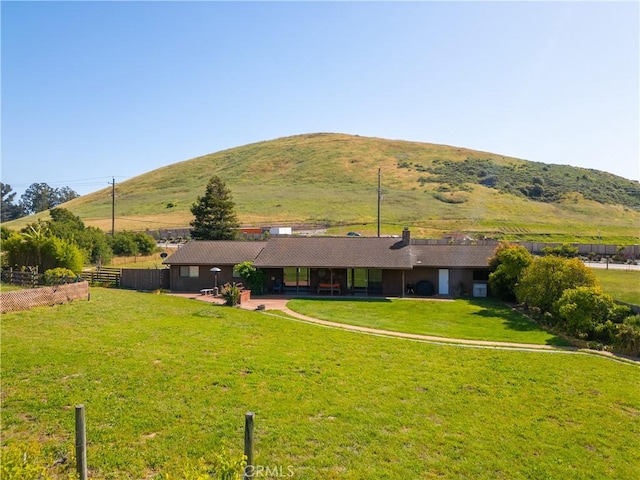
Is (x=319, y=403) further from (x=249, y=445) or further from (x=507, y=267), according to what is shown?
(x=507, y=267)

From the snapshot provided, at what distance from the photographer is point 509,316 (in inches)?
903

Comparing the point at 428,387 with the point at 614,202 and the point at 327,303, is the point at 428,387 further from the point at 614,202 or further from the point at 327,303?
the point at 614,202

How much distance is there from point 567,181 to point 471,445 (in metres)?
116

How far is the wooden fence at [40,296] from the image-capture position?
17.7 m

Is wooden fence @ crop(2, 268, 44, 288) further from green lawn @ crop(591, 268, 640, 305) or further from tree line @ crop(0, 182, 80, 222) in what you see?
tree line @ crop(0, 182, 80, 222)

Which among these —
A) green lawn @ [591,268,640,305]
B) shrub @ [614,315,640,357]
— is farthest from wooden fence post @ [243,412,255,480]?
green lawn @ [591,268,640,305]

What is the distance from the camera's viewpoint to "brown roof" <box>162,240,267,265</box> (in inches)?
1177

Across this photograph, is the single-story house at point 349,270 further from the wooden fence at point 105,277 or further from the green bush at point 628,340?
the green bush at point 628,340

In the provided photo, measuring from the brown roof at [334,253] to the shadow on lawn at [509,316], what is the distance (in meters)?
5.13

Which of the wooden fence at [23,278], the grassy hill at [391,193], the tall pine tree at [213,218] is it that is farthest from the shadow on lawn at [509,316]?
the grassy hill at [391,193]

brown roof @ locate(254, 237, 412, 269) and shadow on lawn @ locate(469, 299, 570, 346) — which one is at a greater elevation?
brown roof @ locate(254, 237, 412, 269)

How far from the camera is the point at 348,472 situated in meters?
7.77

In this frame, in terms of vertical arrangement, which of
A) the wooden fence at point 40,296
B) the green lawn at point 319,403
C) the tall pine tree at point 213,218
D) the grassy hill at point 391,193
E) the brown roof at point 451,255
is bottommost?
the green lawn at point 319,403

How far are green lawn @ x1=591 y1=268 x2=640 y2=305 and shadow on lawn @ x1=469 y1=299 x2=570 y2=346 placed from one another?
5093mm
